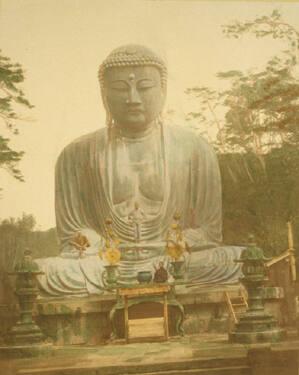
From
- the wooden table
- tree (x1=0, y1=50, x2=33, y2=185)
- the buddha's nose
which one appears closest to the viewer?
the wooden table

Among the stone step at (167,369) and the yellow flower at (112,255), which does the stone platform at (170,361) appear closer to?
the stone step at (167,369)

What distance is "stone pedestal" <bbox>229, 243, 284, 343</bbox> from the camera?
20.9ft

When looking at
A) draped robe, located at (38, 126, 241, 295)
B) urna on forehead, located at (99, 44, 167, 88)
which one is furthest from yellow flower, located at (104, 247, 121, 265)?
urna on forehead, located at (99, 44, 167, 88)

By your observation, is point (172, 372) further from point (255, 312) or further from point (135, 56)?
point (135, 56)

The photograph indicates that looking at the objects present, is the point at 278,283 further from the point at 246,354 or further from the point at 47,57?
the point at 47,57

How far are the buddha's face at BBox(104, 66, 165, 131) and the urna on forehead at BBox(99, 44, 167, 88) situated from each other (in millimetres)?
45

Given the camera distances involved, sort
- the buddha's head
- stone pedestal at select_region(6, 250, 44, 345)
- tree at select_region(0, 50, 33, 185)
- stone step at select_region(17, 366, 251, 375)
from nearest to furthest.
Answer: stone step at select_region(17, 366, 251, 375)
stone pedestal at select_region(6, 250, 44, 345)
tree at select_region(0, 50, 33, 185)
the buddha's head

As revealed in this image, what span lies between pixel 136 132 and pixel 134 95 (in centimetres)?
36

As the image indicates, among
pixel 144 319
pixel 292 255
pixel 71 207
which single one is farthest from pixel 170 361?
pixel 71 207

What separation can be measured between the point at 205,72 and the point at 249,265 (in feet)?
5.93

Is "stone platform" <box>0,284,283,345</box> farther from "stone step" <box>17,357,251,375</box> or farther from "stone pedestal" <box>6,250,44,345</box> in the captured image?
"stone step" <box>17,357,251,375</box>

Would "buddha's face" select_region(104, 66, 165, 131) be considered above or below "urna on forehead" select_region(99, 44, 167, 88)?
below

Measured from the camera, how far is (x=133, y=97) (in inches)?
287

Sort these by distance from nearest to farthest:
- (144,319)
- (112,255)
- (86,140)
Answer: (144,319) → (112,255) → (86,140)
